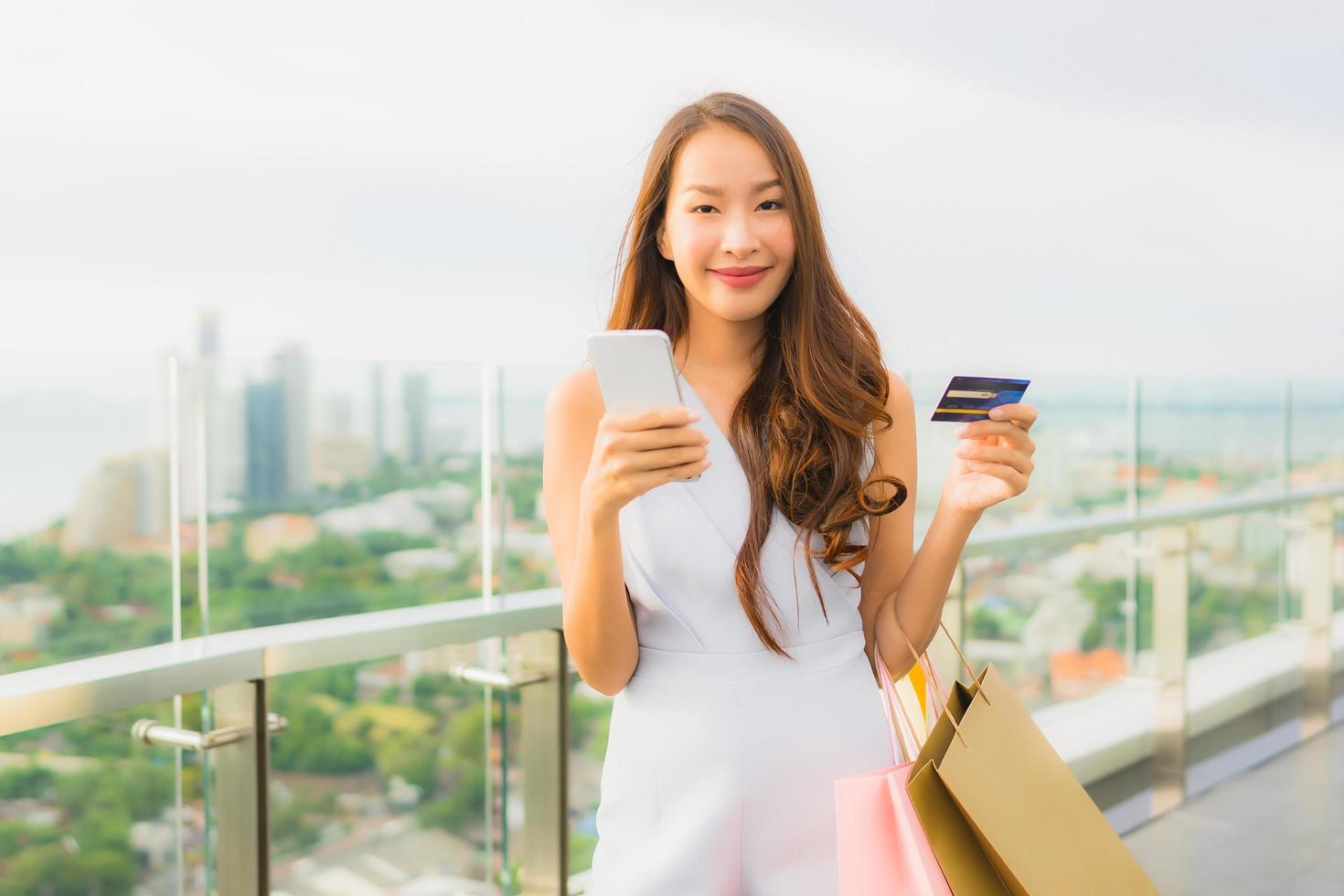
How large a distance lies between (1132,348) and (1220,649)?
1689 millimetres

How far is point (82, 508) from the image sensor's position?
1698mm

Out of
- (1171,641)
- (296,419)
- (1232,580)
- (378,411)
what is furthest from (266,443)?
(1232,580)

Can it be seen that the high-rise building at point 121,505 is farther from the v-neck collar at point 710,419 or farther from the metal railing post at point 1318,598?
the metal railing post at point 1318,598

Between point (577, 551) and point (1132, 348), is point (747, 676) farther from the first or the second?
point (1132, 348)

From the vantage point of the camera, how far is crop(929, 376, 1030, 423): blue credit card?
44.0 inches

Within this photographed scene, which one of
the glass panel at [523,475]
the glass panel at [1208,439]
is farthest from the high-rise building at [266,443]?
the glass panel at [1208,439]

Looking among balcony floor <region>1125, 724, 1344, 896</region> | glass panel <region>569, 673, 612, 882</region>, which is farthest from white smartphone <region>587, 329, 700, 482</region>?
balcony floor <region>1125, 724, 1344, 896</region>

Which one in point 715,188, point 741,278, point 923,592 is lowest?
point 923,592

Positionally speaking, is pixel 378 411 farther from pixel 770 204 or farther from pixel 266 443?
pixel 770 204

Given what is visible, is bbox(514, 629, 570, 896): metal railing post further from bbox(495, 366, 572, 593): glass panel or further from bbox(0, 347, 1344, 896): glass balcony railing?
bbox(495, 366, 572, 593): glass panel

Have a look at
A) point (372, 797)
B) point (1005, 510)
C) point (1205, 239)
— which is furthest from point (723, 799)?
point (1205, 239)

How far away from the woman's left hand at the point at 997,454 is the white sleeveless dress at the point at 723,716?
0.20 m

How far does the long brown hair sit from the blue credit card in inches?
5.3

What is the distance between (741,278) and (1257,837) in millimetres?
3241
